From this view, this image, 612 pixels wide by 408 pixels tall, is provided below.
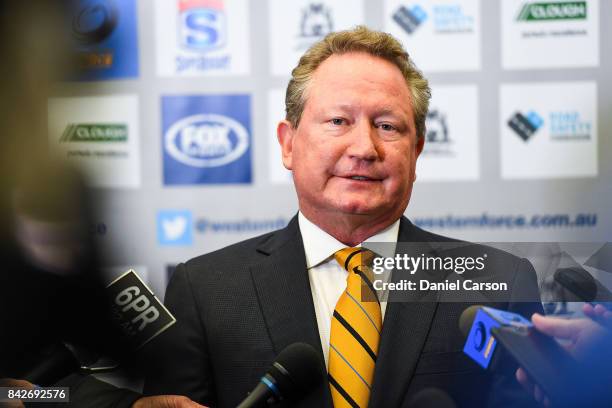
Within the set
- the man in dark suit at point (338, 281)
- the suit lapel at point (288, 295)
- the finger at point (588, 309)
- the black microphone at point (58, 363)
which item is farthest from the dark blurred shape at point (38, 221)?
the finger at point (588, 309)

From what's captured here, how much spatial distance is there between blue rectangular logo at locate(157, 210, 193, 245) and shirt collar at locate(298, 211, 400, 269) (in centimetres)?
48

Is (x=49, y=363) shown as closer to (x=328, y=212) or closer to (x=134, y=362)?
(x=134, y=362)

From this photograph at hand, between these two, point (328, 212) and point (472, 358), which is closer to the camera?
point (472, 358)

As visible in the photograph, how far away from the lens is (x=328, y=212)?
1.28 m


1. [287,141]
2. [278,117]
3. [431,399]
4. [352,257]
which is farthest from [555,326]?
[278,117]

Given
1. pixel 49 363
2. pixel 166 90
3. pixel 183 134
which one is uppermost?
pixel 166 90

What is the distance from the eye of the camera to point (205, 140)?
5.56ft

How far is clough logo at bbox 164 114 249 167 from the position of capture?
1.69 m

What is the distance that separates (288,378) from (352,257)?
0.34 meters

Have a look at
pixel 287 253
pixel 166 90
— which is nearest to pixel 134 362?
pixel 287 253

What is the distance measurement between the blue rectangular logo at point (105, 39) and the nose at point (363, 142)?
746 mm

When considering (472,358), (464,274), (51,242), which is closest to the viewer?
(472,358)

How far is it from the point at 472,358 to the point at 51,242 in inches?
42.2

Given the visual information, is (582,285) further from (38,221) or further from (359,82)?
(38,221)
